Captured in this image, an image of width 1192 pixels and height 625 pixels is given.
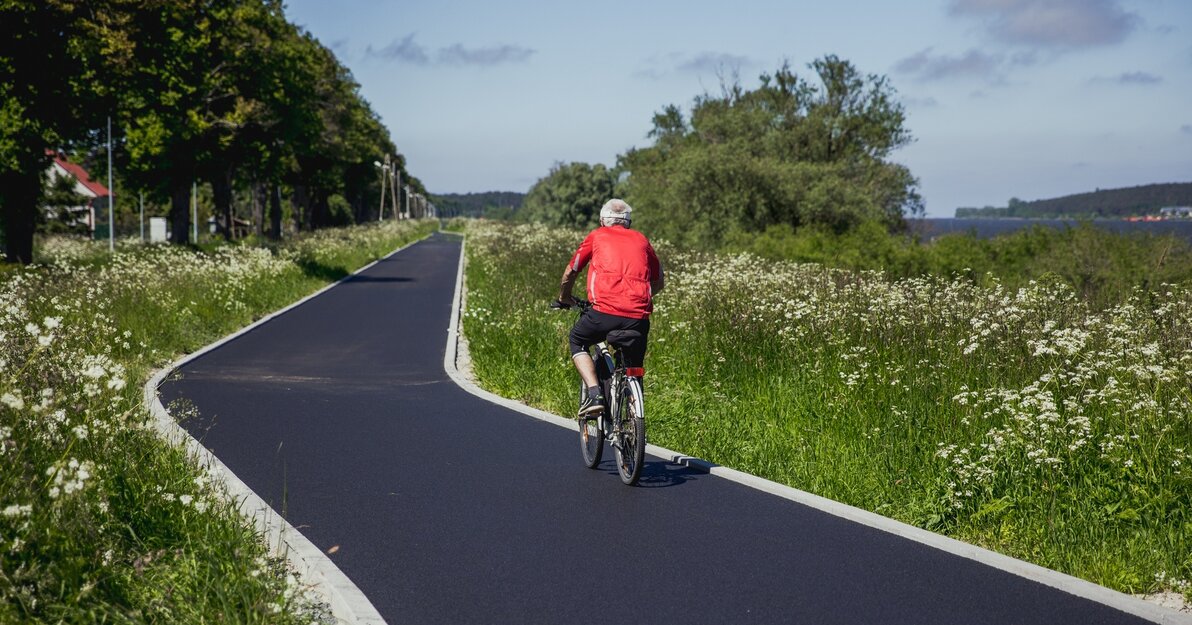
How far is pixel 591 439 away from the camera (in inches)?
321

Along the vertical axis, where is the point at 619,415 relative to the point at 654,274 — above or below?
below

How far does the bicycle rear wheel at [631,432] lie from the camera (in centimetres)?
722

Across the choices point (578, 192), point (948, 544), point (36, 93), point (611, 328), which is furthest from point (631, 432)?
point (578, 192)

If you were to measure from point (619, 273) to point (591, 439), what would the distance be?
57.1 inches

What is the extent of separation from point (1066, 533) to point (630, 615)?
2.74 meters

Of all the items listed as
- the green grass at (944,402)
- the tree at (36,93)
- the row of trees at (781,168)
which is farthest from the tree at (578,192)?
the green grass at (944,402)

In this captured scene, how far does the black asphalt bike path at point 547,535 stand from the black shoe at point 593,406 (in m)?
0.51

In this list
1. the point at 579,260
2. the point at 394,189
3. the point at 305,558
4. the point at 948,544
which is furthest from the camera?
the point at 394,189

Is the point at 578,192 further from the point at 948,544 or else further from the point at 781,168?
the point at 948,544

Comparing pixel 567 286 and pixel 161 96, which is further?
pixel 161 96

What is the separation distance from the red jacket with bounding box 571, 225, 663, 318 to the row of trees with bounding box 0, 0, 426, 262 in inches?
884

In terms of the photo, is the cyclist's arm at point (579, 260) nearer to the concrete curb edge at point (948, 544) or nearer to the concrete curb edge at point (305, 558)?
the concrete curb edge at point (948, 544)

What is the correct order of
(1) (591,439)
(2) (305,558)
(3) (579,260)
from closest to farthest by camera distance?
(2) (305,558) < (3) (579,260) < (1) (591,439)

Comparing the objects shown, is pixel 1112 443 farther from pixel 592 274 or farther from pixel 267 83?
pixel 267 83
